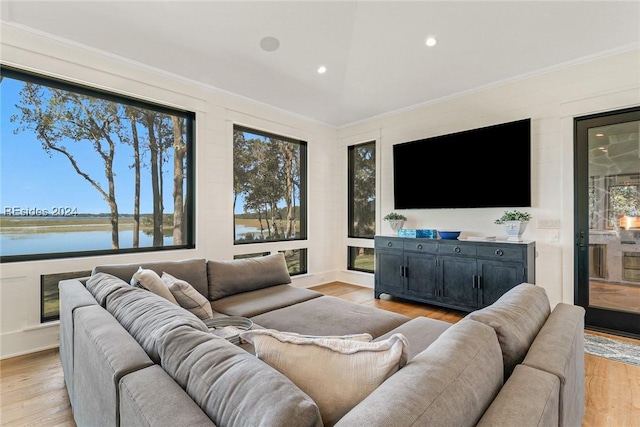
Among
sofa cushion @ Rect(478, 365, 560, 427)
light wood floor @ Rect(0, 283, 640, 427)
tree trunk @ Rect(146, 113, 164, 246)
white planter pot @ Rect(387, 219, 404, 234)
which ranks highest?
tree trunk @ Rect(146, 113, 164, 246)

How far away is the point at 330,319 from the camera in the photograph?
224 centimetres

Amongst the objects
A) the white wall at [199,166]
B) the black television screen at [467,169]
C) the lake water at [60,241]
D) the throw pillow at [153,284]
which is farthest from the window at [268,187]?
the throw pillow at [153,284]

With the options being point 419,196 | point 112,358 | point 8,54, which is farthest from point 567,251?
point 8,54

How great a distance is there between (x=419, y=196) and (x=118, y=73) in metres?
4.02

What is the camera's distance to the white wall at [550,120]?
3160mm

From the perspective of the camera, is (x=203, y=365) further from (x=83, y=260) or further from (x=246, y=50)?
(x=246, y=50)

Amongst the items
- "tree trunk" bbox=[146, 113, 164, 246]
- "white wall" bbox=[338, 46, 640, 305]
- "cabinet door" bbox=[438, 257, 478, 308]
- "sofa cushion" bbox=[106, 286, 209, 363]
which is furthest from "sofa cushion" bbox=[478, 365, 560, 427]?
"tree trunk" bbox=[146, 113, 164, 246]

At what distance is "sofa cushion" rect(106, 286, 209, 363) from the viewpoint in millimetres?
1139

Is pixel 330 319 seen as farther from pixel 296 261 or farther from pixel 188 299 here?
→ pixel 296 261

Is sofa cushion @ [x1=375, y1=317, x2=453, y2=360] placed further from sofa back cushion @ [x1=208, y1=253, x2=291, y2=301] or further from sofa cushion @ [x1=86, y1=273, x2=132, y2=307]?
sofa cushion @ [x1=86, y1=273, x2=132, y2=307]

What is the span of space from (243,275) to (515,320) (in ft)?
7.48

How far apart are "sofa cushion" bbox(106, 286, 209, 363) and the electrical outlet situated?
12.4 feet

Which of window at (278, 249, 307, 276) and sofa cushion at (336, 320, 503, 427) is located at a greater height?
sofa cushion at (336, 320, 503, 427)

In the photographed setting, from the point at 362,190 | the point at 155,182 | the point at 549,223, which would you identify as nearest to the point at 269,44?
the point at 155,182
